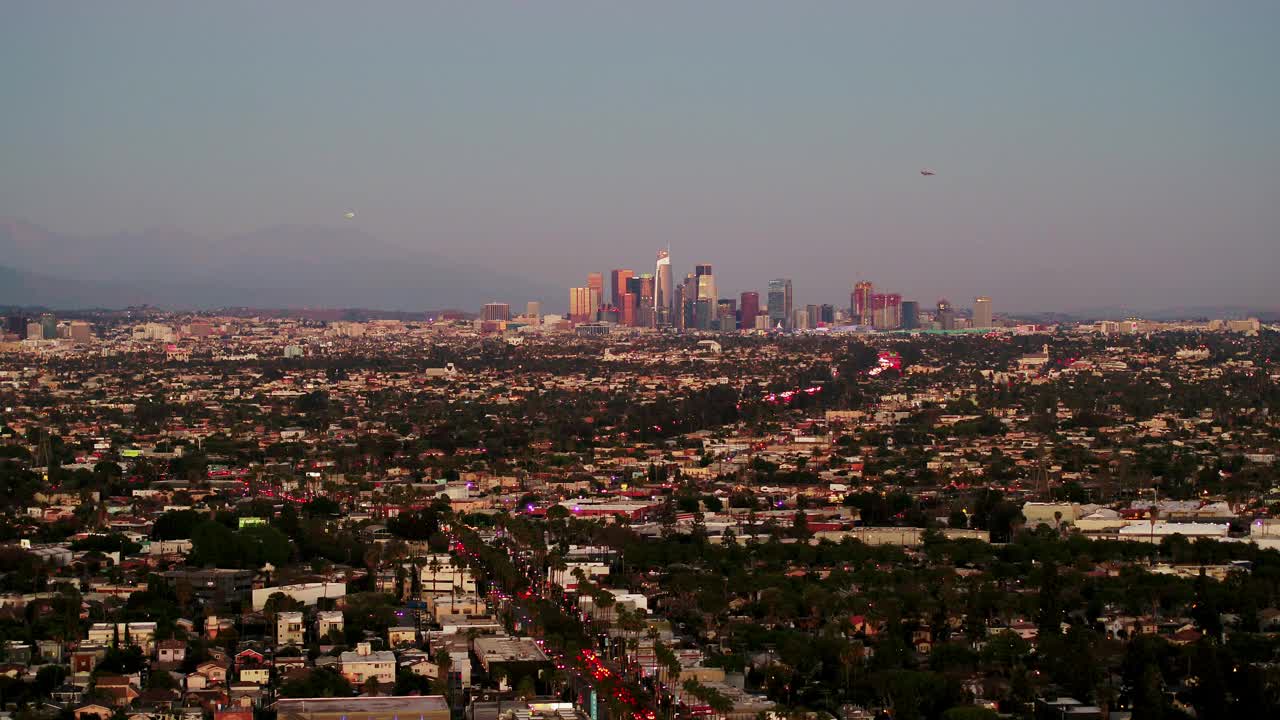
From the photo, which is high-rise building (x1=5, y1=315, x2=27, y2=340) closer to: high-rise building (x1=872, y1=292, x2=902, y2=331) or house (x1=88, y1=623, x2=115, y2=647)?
high-rise building (x1=872, y1=292, x2=902, y2=331)

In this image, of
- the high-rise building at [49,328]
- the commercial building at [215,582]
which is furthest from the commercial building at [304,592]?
the high-rise building at [49,328]

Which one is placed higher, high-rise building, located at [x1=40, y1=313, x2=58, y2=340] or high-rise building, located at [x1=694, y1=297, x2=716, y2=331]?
high-rise building, located at [x1=694, y1=297, x2=716, y2=331]

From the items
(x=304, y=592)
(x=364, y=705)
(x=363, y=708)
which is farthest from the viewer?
(x=304, y=592)

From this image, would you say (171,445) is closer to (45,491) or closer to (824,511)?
(45,491)

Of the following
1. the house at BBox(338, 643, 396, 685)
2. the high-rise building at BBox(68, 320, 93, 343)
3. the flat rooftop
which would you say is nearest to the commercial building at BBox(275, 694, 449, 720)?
the flat rooftop

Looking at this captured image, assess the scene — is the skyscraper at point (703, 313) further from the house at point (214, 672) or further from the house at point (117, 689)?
the house at point (117, 689)

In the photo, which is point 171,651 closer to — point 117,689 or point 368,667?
point 117,689

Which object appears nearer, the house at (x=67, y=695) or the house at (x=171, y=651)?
the house at (x=67, y=695)

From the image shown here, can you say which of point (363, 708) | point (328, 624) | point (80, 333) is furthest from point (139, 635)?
point (80, 333)
